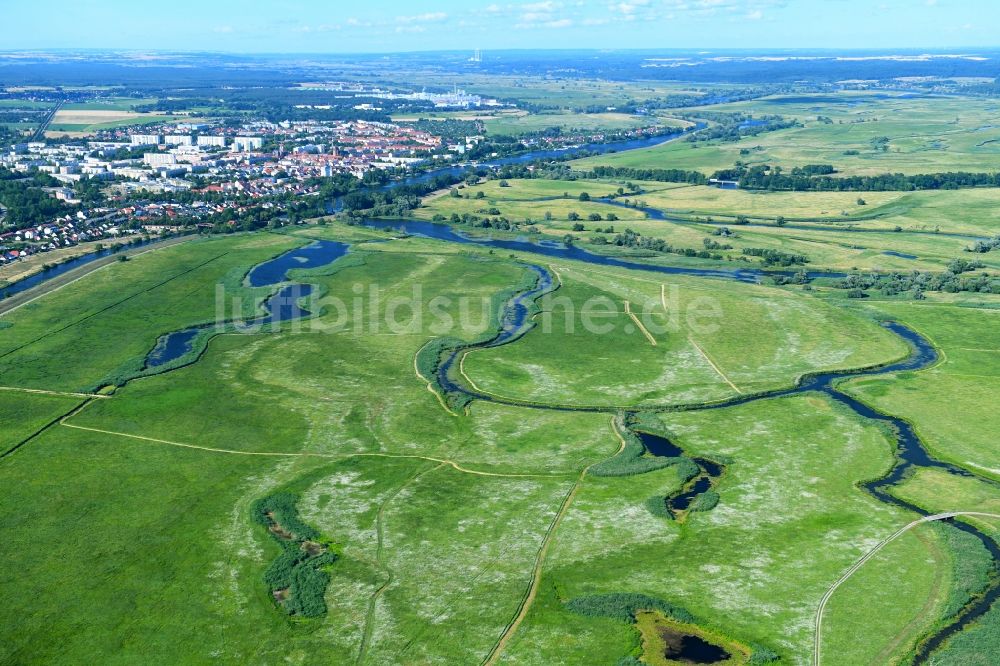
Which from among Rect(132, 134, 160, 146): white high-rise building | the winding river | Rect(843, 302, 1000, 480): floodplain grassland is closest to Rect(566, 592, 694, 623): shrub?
the winding river

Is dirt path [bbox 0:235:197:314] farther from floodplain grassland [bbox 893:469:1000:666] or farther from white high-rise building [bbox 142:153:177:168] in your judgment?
floodplain grassland [bbox 893:469:1000:666]

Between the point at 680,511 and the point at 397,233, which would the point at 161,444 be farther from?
the point at 397,233

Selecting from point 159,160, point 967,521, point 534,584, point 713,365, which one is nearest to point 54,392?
point 534,584

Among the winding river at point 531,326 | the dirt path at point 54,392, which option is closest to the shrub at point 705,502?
the winding river at point 531,326

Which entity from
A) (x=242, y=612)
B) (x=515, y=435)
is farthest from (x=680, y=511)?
(x=242, y=612)

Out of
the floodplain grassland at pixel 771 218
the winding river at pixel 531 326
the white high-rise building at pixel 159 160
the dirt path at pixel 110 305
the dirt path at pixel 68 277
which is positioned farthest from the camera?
the white high-rise building at pixel 159 160

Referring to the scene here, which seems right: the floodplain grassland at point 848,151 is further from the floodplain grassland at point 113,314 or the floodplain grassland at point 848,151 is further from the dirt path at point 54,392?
the dirt path at point 54,392

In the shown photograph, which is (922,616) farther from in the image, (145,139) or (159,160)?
(145,139)
